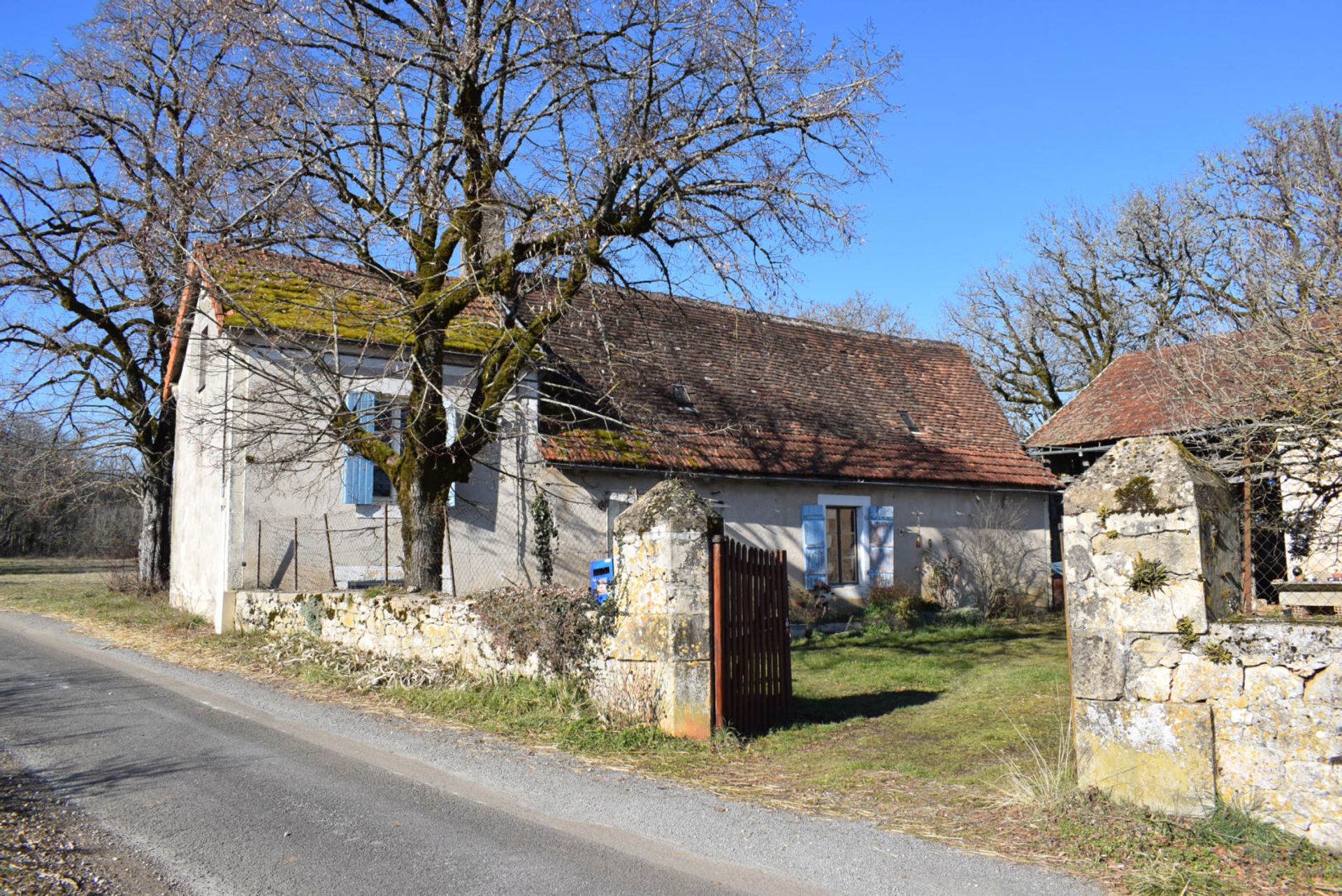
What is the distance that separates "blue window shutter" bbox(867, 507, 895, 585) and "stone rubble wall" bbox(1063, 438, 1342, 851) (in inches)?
485

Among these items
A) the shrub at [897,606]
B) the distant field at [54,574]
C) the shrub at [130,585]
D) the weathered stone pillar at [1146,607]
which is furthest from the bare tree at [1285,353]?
the distant field at [54,574]

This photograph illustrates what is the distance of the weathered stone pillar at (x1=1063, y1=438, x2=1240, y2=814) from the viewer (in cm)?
516

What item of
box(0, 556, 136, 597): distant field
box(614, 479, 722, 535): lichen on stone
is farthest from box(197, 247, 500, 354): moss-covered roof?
box(0, 556, 136, 597): distant field

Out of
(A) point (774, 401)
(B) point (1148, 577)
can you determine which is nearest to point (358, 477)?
(A) point (774, 401)

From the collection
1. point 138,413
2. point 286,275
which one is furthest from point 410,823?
point 138,413

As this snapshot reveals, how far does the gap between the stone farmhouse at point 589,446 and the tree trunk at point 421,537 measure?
82cm

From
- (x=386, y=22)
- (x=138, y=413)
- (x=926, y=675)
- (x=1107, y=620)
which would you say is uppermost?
(x=386, y=22)

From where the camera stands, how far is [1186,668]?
517cm

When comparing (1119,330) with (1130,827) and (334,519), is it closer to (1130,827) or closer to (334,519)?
(334,519)

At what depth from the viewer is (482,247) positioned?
11680 mm

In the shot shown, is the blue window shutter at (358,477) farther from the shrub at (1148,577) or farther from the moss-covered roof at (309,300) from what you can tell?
the shrub at (1148,577)

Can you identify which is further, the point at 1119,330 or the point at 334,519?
the point at 1119,330

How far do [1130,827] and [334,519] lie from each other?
466 inches

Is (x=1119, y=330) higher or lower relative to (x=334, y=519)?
higher
